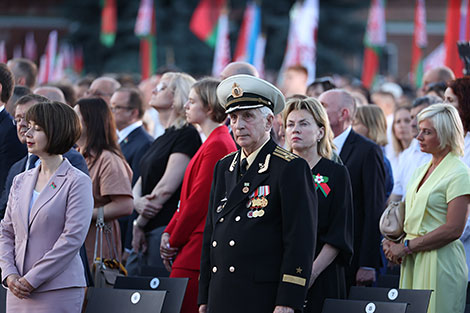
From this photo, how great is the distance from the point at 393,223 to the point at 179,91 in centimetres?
229

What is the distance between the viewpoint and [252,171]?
5.17 metres

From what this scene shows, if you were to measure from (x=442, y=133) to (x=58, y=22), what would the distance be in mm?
45897

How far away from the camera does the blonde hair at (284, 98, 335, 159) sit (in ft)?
20.3

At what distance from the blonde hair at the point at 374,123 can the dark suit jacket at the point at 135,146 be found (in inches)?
84.2

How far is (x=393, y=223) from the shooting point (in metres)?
6.52

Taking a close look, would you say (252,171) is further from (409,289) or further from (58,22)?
(58,22)

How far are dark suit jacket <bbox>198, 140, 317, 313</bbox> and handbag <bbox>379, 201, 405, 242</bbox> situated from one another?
60.2 inches

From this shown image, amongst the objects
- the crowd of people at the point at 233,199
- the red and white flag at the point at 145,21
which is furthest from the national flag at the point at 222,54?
the crowd of people at the point at 233,199

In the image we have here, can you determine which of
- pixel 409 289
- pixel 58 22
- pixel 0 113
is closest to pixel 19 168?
pixel 0 113

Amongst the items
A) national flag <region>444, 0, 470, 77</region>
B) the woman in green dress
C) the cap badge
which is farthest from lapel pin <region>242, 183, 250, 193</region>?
national flag <region>444, 0, 470, 77</region>

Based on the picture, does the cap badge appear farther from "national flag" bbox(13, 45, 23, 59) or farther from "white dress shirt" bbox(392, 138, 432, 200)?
"national flag" bbox(13, 45, 23, 59)

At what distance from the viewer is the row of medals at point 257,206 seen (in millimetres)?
5051

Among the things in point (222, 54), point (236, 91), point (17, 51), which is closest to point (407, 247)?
point (236, 91)

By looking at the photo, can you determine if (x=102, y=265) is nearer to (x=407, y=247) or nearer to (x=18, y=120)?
(x=18, y=120)
